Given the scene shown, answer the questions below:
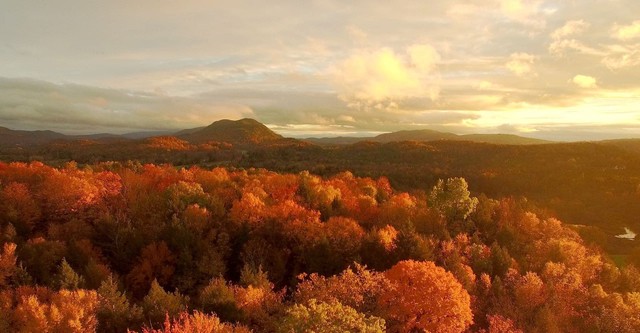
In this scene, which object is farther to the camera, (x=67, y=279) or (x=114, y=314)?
(x=67, y=279)

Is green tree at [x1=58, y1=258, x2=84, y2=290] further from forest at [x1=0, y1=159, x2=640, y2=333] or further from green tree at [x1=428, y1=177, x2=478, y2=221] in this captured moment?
green tree at [x1=428, y1=177, x2=478, y2=221]

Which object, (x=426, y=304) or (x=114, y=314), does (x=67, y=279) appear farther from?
(x=426, y=304)

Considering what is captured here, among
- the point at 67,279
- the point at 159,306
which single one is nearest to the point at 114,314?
the point at 159,306

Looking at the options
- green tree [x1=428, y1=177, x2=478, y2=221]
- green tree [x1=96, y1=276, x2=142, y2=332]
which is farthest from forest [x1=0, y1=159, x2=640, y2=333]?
green tree [x1=428, y1=177, x2=478, y2=221]

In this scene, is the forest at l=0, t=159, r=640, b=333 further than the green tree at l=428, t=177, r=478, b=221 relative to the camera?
No

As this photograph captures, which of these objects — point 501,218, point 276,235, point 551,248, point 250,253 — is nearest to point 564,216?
point 501,218

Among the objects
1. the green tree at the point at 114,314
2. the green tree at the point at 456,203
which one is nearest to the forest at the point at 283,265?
the green tree at the point at 114,314

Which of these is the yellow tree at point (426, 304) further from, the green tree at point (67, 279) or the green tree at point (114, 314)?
the green tree at point (67, 279)

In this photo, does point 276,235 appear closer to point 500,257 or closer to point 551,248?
point 500,257

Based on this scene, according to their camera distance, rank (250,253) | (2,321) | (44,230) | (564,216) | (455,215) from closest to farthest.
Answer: (2,321), (250,253), (44,230), (455,215), (564,216)
